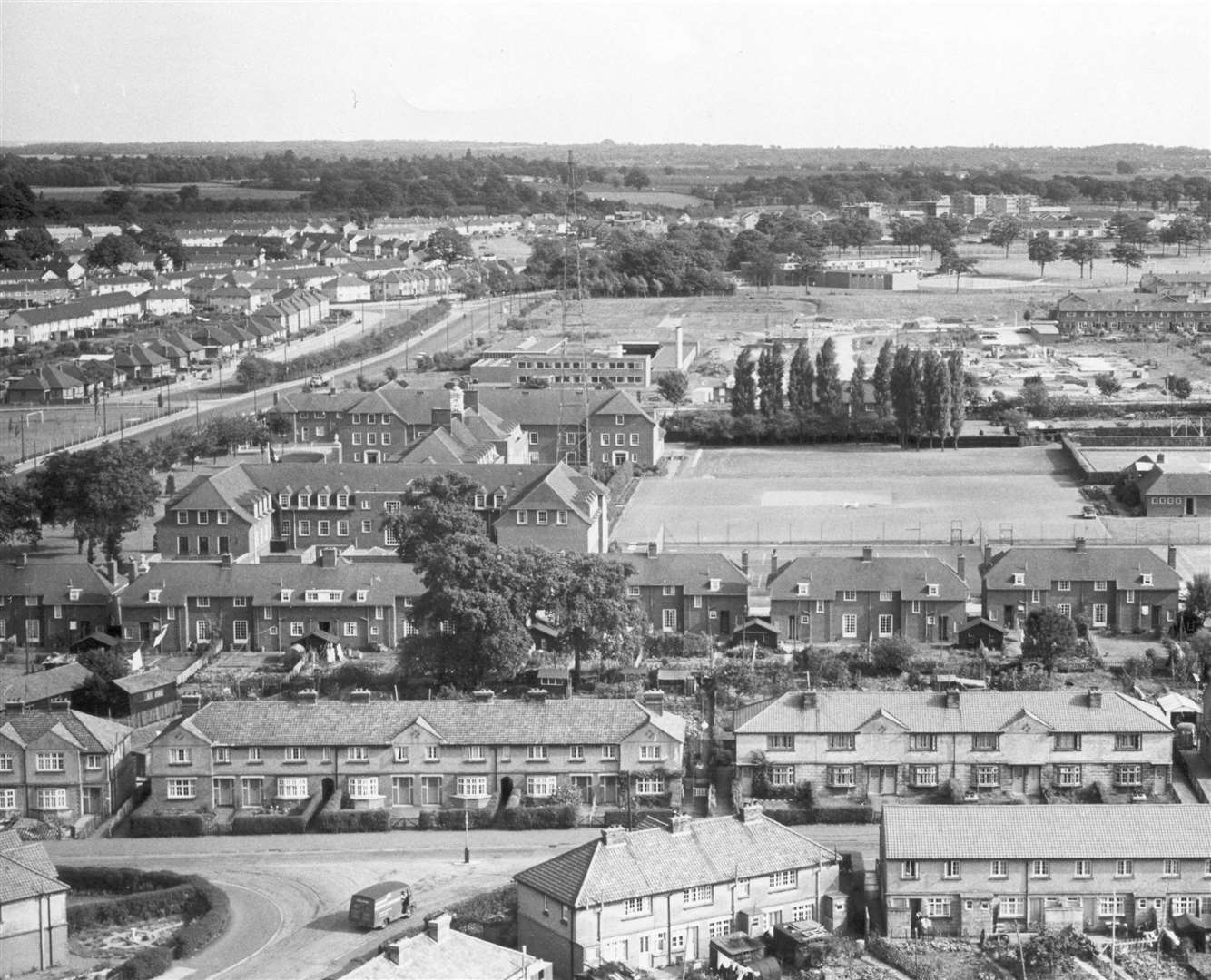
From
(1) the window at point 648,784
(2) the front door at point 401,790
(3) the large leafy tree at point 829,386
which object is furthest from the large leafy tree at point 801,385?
(2) the front door at point 401,790

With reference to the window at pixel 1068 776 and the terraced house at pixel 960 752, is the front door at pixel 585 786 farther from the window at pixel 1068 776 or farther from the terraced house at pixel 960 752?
the window at pixel 1068 776

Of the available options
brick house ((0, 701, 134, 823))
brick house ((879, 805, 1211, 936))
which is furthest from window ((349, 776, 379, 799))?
brick house ((879, 805, 1211, 936))

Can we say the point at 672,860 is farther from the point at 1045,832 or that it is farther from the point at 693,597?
the point at 693,597

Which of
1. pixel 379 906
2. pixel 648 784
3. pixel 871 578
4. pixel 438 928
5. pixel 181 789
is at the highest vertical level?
pixel 871 578

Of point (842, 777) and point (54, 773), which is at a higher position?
point (842, 777)

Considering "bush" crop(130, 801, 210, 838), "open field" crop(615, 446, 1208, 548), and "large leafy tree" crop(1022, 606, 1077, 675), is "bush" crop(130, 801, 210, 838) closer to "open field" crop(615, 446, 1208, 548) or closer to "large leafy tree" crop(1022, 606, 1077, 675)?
"large leafy tree" crop(1022, 606, 1077, 675)

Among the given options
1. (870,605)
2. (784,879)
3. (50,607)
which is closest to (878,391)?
(870,605)
